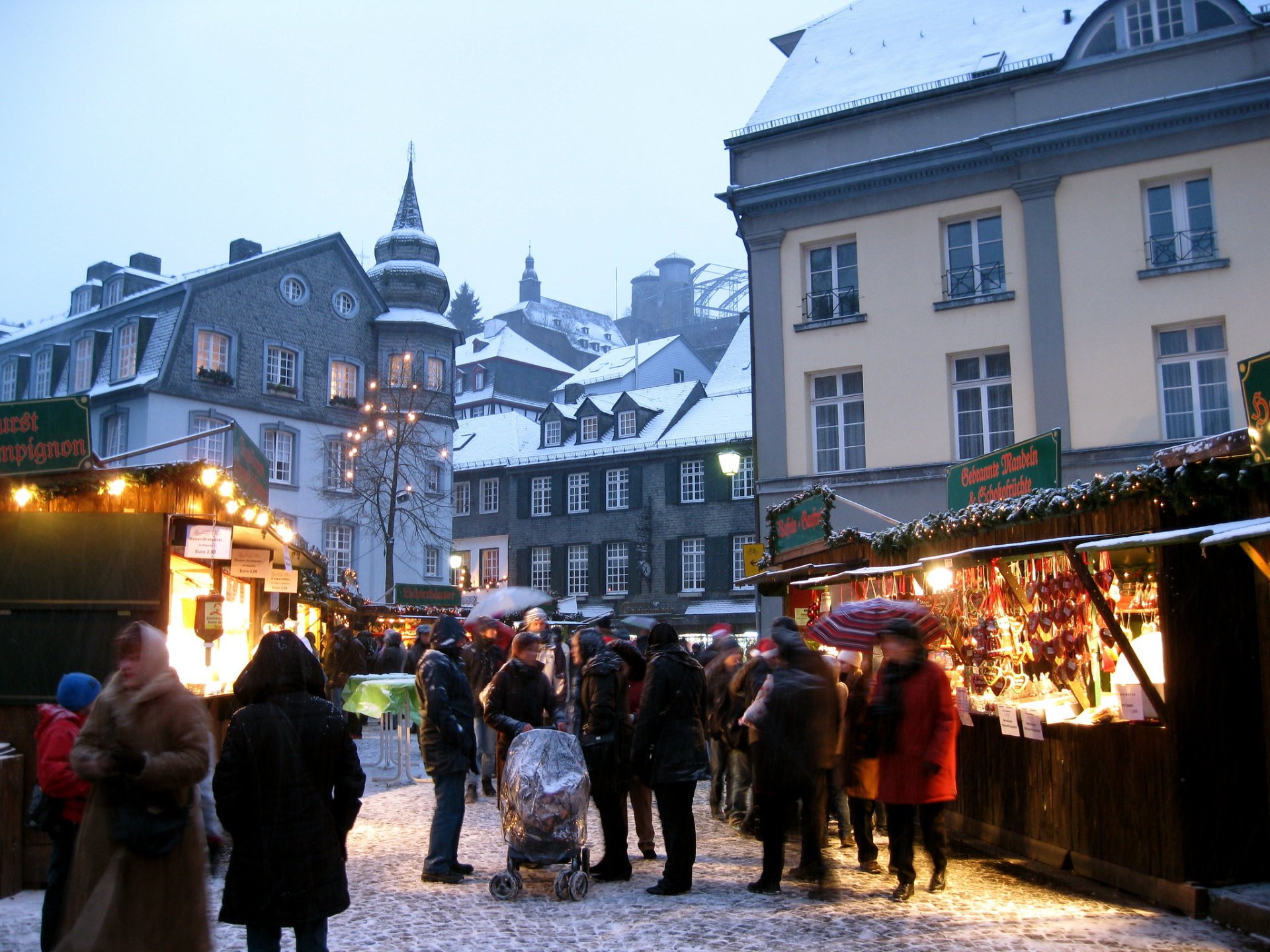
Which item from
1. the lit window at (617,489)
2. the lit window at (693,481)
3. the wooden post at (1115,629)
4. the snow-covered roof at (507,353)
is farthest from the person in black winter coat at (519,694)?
the snow-covered roof at (507,353)

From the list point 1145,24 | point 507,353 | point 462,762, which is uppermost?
point 507,353

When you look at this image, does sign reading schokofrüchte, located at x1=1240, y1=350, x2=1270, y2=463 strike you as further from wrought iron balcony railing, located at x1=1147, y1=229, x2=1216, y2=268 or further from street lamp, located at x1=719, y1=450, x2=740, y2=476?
street lamp, located at x1=719, y1=450, x2=740, y2=476

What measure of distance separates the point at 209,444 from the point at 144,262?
12.4 m

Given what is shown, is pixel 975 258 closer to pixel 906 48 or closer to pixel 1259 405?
pixel 906 48

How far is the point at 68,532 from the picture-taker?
930cm

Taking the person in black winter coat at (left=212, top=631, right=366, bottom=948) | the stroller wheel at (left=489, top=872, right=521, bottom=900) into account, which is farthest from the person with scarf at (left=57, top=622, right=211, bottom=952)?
the stroller wheel at (left=489, top=872, right=521, bottom=900)

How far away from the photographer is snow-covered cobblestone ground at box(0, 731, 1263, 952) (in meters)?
6.97

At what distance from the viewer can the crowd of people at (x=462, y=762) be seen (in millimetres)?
4883

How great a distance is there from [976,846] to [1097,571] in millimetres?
2987

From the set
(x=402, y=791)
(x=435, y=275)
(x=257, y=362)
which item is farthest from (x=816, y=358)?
(x=435, y=275)

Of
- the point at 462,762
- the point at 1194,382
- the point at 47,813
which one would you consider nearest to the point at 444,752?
the point at 462,762

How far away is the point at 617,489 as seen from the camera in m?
48.2

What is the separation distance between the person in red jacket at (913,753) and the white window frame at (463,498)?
148 feet

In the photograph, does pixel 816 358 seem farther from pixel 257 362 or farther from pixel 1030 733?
pixel 257 362
